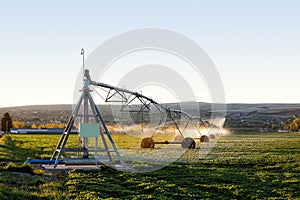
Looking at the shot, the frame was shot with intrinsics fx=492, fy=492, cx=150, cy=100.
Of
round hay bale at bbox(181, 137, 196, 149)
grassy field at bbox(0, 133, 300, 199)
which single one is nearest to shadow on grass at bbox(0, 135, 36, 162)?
grassy field at bbox(0, 133, 300, 199)

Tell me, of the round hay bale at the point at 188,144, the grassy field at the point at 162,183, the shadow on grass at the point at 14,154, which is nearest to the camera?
the grassy field at the point at 162,183

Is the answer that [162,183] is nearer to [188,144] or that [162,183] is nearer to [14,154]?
[14,154]

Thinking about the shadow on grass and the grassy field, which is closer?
the grassy field

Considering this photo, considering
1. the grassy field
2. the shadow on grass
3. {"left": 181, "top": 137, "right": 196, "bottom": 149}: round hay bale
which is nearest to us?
the grassy field

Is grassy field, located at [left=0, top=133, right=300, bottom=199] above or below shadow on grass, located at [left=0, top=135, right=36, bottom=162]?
above

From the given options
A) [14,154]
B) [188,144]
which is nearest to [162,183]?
[14,154]

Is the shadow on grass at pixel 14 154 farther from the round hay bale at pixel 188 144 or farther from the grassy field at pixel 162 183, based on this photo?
the round hay bale at pixel 188 144

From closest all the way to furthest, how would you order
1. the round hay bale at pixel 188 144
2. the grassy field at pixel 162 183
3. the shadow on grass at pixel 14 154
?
the grassy field at pixel 162 183, the shadow on grass at pixel 14 154, the round hay bale at pixel 188 144

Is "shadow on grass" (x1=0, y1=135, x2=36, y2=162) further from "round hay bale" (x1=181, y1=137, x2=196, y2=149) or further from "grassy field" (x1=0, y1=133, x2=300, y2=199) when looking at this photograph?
"round hay bale" (x1=181, y1=137, x2=196, y2=149)

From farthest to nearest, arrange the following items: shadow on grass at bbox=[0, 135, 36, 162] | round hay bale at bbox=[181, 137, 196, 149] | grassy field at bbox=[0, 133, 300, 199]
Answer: round hay bale at bbox=[181, 137, 196, 149]
shadow on grass at bbox=[0, 135, 36, 162]
grassy field at bbox=[0, 133, 300, 199]

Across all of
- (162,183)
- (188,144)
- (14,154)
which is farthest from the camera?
(188,144)

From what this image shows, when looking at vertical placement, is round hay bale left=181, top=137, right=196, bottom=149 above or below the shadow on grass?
above

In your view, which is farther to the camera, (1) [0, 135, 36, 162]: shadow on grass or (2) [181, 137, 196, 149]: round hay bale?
(2) [181, 137, 196, 149]: round hay bale

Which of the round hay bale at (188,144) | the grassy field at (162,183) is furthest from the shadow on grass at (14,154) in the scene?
the round hay bale at (188,144)
